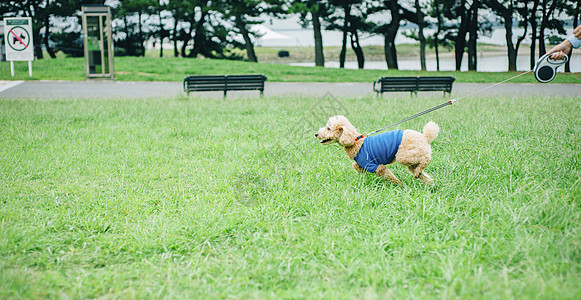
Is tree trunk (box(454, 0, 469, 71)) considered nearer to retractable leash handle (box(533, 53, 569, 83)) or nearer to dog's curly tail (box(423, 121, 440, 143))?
retractable leash handle (box(533, 53, 569, 83))

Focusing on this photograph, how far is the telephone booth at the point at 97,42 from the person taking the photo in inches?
635

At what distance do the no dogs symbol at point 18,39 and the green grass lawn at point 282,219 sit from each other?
11776 millimetres

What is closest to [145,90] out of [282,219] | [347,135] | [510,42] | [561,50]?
[347,135]

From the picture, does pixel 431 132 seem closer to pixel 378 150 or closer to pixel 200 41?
pixel 378 150

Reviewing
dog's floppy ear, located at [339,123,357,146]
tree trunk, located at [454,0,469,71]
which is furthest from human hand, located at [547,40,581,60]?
tree trunk, located at [454,0,469,71]

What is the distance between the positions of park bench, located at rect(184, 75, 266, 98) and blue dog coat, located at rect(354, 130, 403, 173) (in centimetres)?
800

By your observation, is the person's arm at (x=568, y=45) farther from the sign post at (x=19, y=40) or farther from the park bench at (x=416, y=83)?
the sign post at (x=19, y=40)

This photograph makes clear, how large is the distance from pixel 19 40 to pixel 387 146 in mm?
16617

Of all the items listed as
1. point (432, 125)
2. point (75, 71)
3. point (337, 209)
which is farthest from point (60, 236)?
point (75, 71)

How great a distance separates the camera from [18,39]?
52.4 feet

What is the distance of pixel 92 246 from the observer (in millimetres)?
3059

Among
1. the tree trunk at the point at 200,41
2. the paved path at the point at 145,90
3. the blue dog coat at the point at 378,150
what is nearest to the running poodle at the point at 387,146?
the blue dog coat at the point at 378,150

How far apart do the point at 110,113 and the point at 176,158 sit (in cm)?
380

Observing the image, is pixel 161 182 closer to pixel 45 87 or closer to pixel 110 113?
pixel 110 113
